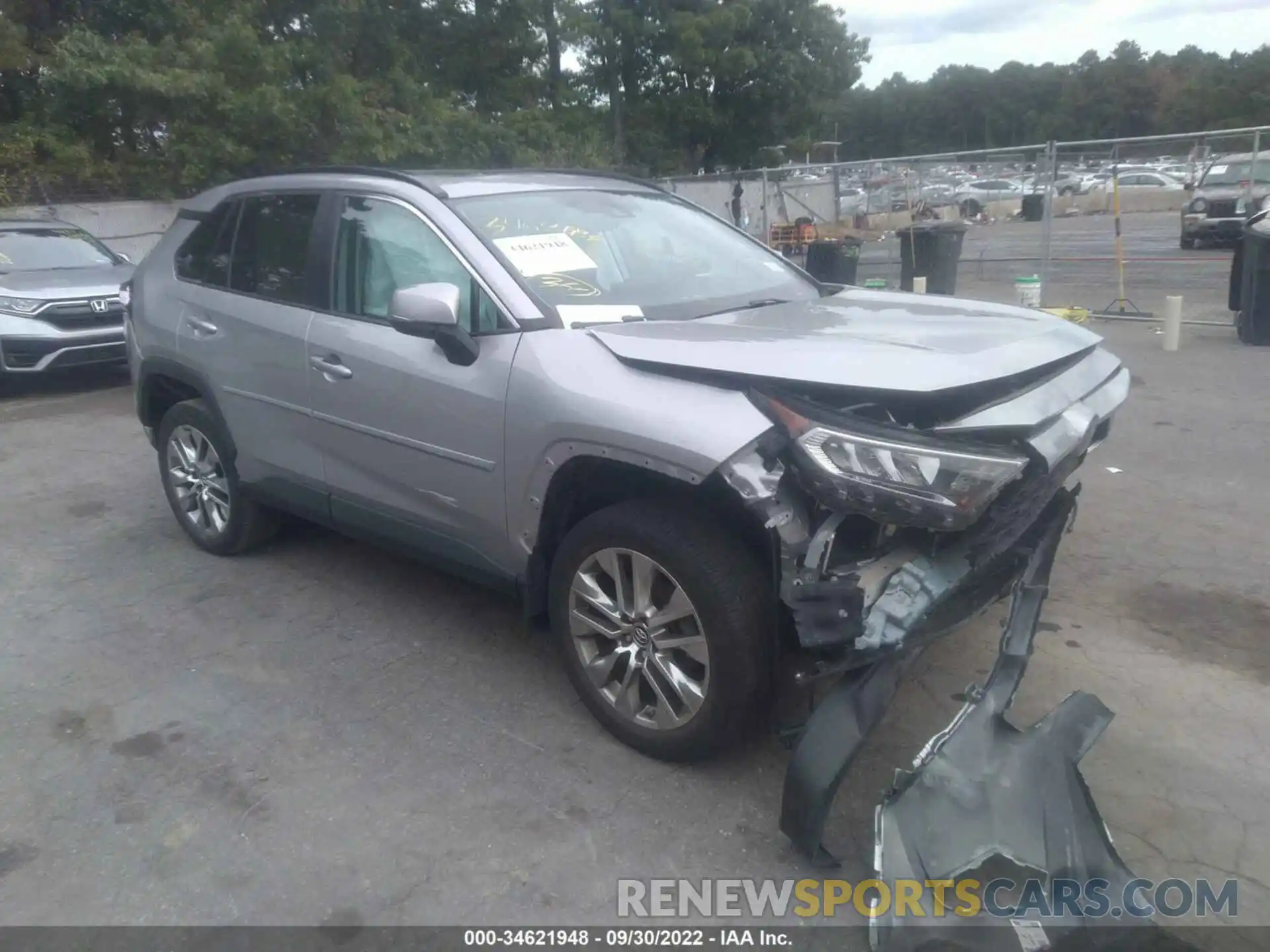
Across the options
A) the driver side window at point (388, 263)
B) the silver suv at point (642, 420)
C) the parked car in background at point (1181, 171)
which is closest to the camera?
the silver suv at point (642, 420)

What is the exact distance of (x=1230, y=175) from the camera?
15.7m

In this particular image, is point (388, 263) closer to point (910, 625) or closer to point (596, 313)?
point (596, 313)

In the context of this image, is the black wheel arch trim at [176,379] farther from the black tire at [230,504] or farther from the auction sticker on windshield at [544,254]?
the auction sticker on windshield at [544,254]

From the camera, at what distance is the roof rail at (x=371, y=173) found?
408cm

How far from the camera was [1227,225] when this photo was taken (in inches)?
693

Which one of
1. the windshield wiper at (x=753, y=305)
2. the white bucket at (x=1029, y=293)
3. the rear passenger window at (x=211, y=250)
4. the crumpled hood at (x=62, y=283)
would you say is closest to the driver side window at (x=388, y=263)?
the windshield wiper at (x=753, y=305)

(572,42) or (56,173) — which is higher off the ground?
(572,42)

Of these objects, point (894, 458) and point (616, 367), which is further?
point (616, 367)

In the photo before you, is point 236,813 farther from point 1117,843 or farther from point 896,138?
point 896,138

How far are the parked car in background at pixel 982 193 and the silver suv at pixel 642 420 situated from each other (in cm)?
1268

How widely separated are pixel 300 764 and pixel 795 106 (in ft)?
104

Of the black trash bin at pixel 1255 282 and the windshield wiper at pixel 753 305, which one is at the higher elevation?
the windshield wiper at pixel 753 305

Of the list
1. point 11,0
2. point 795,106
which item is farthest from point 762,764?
point 795,106

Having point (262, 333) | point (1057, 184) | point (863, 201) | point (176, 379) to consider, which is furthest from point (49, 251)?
point (1057, 184)
